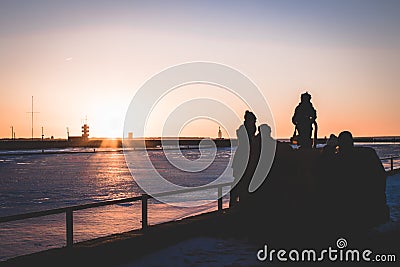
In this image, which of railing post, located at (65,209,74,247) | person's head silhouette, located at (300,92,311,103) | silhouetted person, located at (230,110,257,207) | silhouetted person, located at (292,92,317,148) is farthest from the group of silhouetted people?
railing post, located at (65,209,74,247)

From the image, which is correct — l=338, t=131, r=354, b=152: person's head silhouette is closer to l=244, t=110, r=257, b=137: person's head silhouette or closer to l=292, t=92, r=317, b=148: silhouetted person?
l=292, t=92, r=317, b=148: silhouetted person

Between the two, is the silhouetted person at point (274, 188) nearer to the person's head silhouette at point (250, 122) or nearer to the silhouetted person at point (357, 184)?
the person's head silhouette at point (250, 122)

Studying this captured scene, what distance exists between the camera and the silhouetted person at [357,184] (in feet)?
32.9

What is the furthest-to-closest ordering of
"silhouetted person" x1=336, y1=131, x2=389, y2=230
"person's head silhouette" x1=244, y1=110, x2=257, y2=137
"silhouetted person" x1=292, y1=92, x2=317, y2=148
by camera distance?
"silhouetted person" x1=292, y1=92, x2=317, y2=148
"silhouetted person" x1=336, y1=131, x2=389, y2=230
"person's head silhouette" x1=244, y1=110, x2=257, y2=137

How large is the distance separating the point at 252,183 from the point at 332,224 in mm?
2053

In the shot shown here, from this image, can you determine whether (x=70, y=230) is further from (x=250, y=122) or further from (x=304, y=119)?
(x=304, y=119)

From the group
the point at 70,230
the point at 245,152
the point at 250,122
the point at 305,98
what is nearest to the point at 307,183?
the point at 245,152

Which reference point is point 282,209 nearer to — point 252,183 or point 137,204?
point 252,183

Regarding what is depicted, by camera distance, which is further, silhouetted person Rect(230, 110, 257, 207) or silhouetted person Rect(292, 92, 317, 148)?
silhouetted person Rect(292, 92, 317, 148)

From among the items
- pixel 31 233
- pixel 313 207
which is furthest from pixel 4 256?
pixel 313 207

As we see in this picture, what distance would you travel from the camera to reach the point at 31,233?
628 inches

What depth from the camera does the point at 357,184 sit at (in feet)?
33.7

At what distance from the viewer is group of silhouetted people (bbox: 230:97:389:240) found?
938cm

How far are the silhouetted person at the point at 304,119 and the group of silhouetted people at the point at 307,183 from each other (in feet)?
1.97
